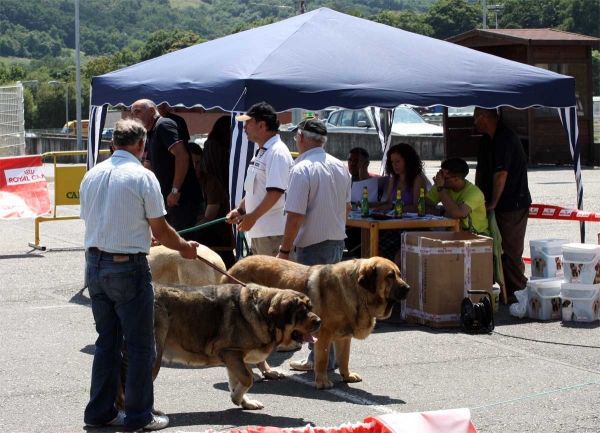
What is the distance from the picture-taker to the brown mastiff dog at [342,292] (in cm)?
668

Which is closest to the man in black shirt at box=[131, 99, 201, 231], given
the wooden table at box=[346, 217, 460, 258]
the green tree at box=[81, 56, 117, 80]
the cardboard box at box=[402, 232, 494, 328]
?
the wooden table at box=[346, 217, 460, 258]

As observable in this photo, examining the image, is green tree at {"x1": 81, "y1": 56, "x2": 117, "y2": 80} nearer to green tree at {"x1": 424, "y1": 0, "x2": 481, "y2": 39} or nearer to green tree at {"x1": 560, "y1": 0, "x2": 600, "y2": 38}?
green tree at {"x1": 424, "y1": 0, "x2": 481, "y2": 39}

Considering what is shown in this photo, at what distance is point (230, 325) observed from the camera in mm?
6035

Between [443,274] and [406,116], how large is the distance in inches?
1015

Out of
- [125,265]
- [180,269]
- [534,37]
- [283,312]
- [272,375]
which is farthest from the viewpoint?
[534,37]

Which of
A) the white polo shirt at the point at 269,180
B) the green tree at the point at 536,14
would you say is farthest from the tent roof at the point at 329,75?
the green tree at the point at 536,14

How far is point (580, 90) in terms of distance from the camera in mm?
26703

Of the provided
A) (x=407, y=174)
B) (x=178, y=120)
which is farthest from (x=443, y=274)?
(x=178, y=120)

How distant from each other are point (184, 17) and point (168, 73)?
616 feet

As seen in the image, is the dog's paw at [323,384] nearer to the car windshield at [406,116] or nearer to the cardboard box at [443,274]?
the cardboard box at [443,274]

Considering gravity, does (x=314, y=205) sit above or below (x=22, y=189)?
above

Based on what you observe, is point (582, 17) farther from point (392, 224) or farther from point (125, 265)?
point (125, 265)

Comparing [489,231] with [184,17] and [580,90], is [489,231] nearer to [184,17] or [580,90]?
[580,90]

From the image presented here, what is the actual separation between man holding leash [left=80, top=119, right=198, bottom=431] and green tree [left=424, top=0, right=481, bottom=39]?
104 metres
